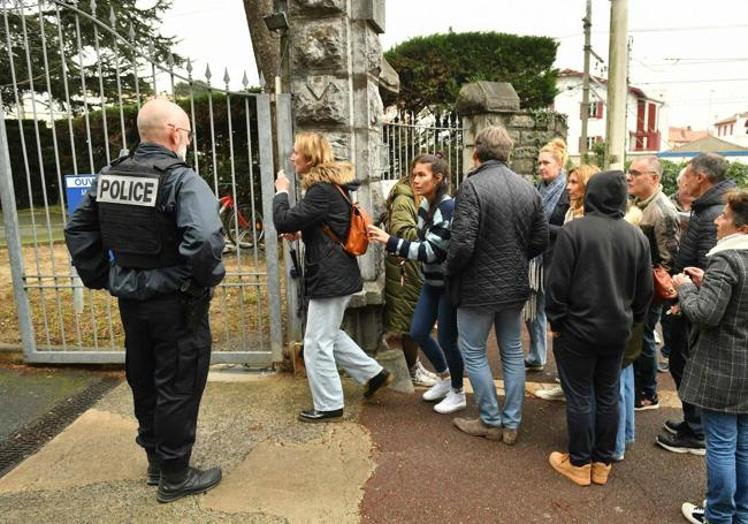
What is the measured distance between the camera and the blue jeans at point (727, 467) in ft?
8.27

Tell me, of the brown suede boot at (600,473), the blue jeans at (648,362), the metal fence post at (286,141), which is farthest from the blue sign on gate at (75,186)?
the blue jeans at (648,362)

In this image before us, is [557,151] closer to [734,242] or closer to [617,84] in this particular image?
[734,242]

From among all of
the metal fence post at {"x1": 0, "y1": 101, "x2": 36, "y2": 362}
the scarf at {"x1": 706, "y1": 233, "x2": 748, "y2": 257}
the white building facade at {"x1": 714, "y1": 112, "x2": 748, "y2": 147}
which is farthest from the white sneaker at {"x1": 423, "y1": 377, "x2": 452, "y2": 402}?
the white building facade at {"x1": 714, "y1": 112, "x2": 748, "y2": 147}

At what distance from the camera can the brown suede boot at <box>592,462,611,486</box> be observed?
119 inches

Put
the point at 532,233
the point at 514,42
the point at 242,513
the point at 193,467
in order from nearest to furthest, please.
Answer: the point at 242,513, the point at 193,467, the point at 532,233, the point at 514,42

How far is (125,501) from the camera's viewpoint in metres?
2.85

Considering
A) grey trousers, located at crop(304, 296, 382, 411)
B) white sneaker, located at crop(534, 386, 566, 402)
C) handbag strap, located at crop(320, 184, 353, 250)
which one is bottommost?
white sneaker, located at crop(534, 386, 566, 402)

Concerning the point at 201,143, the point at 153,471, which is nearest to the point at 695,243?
the point at 153,471

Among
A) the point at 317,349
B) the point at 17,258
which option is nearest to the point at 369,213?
the point at 317,349

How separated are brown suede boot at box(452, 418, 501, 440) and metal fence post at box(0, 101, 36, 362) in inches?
134

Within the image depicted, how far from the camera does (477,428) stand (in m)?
3.53

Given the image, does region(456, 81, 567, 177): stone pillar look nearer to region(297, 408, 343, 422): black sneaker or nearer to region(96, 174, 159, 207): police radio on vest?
region(297, 408, 343, 422): black sneaker

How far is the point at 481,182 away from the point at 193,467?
87.6 inches

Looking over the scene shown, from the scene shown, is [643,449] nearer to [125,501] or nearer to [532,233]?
[532,233]
